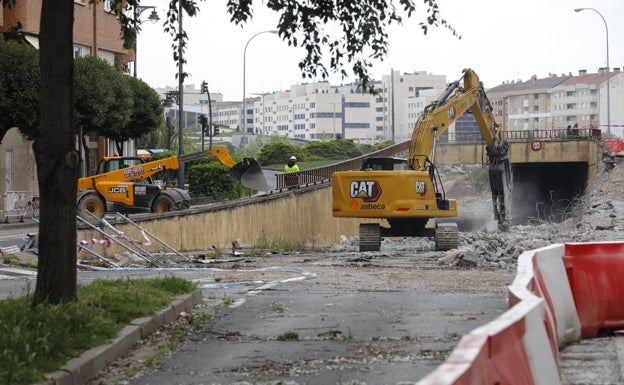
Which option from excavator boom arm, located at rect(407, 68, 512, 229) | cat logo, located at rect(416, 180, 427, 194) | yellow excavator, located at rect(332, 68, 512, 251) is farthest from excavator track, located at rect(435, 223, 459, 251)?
excavator boom arm, located at rect(407, 68, 512, 229)

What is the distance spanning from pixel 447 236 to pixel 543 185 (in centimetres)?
5300

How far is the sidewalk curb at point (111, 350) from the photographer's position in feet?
29.9

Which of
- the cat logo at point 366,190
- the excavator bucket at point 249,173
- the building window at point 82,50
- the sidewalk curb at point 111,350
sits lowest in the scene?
the sidewalk curb at point 111,350

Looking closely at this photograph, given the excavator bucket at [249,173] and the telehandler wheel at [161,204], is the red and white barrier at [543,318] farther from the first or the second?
the excavator bucket at [249,173]

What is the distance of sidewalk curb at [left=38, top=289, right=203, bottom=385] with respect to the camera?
9.12m

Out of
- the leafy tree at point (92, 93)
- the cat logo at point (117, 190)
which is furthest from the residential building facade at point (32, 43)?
the cat logo at point (117, 190)

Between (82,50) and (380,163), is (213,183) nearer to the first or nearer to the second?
(82,50)

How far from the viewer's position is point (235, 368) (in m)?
10.2

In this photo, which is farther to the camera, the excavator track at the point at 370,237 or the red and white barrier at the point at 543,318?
the excavator track at the point at 370,237

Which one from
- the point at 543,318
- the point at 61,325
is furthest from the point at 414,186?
the point at 543,318

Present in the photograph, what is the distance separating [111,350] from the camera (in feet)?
34.4

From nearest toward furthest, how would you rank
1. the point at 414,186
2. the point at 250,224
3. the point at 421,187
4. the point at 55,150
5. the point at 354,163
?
the point at 55,150, the point at 414,186, the point at 421,187, the point at 250,224, the point at 354,163

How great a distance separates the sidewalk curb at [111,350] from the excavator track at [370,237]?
2183 centimetres

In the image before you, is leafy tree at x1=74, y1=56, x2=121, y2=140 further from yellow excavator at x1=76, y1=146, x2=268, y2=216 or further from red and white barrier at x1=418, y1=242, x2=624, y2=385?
red and white barrier at x1=418, y1=242, x2=624, y2=385
